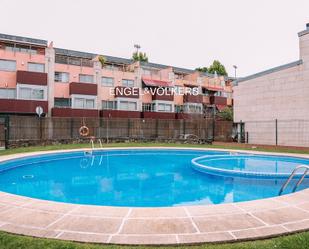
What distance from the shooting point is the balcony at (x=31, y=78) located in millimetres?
24734

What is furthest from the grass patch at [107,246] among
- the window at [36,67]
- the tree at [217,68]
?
the tree at [217,68]

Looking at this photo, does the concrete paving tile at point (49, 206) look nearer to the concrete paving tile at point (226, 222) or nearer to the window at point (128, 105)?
the concrete paving tile at point (226, 222)

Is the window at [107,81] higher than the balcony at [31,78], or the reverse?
the window at [107,81]

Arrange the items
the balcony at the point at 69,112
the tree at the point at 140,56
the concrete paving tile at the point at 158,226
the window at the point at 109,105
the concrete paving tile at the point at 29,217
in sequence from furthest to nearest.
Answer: the tree at the point at 140,56
the window at the point at 109,105
the balcony at the point at 69,112
the concrete paving tile at the point at 29,217
the concrete paving tile at the point at 158,226

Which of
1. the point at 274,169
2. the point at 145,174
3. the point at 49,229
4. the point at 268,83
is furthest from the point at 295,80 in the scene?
the point at 49,229

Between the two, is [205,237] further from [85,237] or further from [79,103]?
[79,103]

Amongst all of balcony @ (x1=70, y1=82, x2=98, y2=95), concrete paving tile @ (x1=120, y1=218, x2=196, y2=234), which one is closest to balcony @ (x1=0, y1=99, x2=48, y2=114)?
balcony @ (x1=70, y1=82, x2=98, y2=95)

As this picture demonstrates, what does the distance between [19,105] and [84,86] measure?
7045mm

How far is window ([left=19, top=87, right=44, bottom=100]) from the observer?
25.1 metres

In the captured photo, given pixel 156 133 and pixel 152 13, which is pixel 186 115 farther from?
pixel 152 13

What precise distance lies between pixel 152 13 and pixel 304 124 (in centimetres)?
1296

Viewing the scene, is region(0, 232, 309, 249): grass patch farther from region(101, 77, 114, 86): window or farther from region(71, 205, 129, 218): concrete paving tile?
region(101, 77, 114, 86): window

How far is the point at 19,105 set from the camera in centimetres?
2411

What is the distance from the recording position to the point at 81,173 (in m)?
10.8
